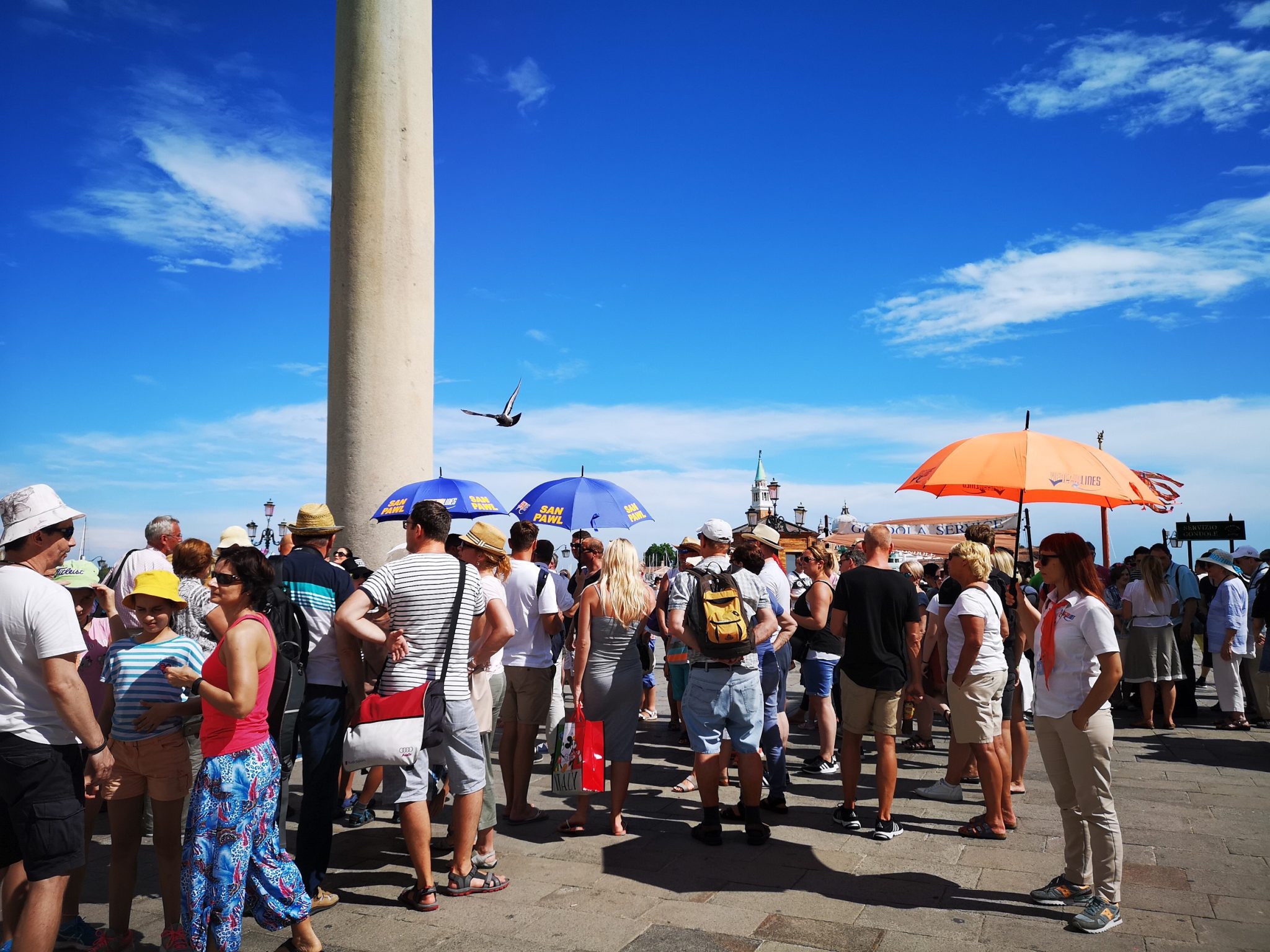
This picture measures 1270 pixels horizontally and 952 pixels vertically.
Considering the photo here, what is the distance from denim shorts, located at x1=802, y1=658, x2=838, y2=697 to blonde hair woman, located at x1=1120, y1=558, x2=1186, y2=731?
4.39 m

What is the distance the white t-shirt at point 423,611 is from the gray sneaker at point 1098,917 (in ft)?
10.0

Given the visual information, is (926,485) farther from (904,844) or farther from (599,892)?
(599,892)

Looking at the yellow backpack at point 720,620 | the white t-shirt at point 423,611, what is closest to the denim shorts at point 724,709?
the yellow backpack at point 720,620

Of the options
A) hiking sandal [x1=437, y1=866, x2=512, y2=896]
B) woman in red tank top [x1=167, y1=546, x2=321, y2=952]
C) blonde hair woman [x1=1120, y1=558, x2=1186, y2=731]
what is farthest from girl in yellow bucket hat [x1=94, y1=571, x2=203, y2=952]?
blonde hair woman [x1=1120, y1=558, x2=1186, y2=731]

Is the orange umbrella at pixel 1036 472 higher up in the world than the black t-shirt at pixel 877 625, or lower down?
higher up

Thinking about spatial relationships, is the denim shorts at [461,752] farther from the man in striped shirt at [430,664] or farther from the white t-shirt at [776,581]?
the white t-shirt at [776,581]

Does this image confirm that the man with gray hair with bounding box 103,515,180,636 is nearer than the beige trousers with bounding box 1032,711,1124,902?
No

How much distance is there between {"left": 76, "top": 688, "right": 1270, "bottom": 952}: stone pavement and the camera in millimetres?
4008

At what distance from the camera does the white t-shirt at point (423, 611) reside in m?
4.24

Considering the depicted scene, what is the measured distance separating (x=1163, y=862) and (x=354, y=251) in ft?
25.5

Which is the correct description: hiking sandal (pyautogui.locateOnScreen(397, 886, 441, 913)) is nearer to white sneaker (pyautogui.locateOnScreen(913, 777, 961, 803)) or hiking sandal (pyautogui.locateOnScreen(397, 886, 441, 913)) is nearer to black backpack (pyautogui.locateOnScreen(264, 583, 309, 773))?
black backpack (pyautogui.locateOnScreen(264, 583, 309, 773))

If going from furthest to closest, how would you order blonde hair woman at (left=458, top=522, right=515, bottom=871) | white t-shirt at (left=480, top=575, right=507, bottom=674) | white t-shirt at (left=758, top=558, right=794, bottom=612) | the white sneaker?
white t-shirt at (left=758, top=558, right=794, bottom=612) → the white sneaker → white t-shirt at (left=480, top=575, right=507, bottom=674) → blonde hair woman at (left=458, top=522, right=515, bottom=871)

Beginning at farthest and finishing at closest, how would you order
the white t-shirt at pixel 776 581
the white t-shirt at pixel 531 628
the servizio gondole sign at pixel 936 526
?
the servizio gondole sign at pixel 936 526 → the white t-shirt at pixel 776 581 → the white t-shirt at pixel 531 628

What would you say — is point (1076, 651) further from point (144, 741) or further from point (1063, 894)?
point (144, 741)
